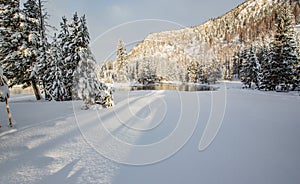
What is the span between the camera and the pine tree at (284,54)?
65.5 feet

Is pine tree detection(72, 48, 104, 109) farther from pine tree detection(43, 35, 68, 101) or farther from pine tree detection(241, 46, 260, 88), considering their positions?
pine tree detection(241, 46, 260, 88)

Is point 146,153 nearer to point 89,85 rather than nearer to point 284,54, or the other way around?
point 89,85

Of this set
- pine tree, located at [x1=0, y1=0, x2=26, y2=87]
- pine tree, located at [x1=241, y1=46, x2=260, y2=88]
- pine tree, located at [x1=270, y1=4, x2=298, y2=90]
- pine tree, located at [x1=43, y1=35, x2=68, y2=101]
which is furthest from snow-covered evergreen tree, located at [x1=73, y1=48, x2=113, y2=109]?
pine tree, located at [x1=241, y1=46, x2=260, y2=88]

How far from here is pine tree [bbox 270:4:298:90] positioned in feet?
65.5

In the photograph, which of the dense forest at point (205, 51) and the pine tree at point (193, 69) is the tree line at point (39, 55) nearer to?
the dense forest at point (205, 51)

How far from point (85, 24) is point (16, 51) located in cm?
636

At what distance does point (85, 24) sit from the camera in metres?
15.3

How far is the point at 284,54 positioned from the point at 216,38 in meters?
14.1

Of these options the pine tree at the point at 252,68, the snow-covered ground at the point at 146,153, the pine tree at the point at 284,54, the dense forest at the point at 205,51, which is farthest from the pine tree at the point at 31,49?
the pine tree at the point at 252,68

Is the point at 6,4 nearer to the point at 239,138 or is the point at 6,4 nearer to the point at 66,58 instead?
the point at 66,58

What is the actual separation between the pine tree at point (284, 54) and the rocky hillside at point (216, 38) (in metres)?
7.64

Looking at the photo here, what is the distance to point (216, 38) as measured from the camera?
32.3 metres

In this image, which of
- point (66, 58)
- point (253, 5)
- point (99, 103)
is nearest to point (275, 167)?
point (99, 103)

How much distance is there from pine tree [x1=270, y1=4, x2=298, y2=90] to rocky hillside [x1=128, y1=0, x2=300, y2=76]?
764 cm
